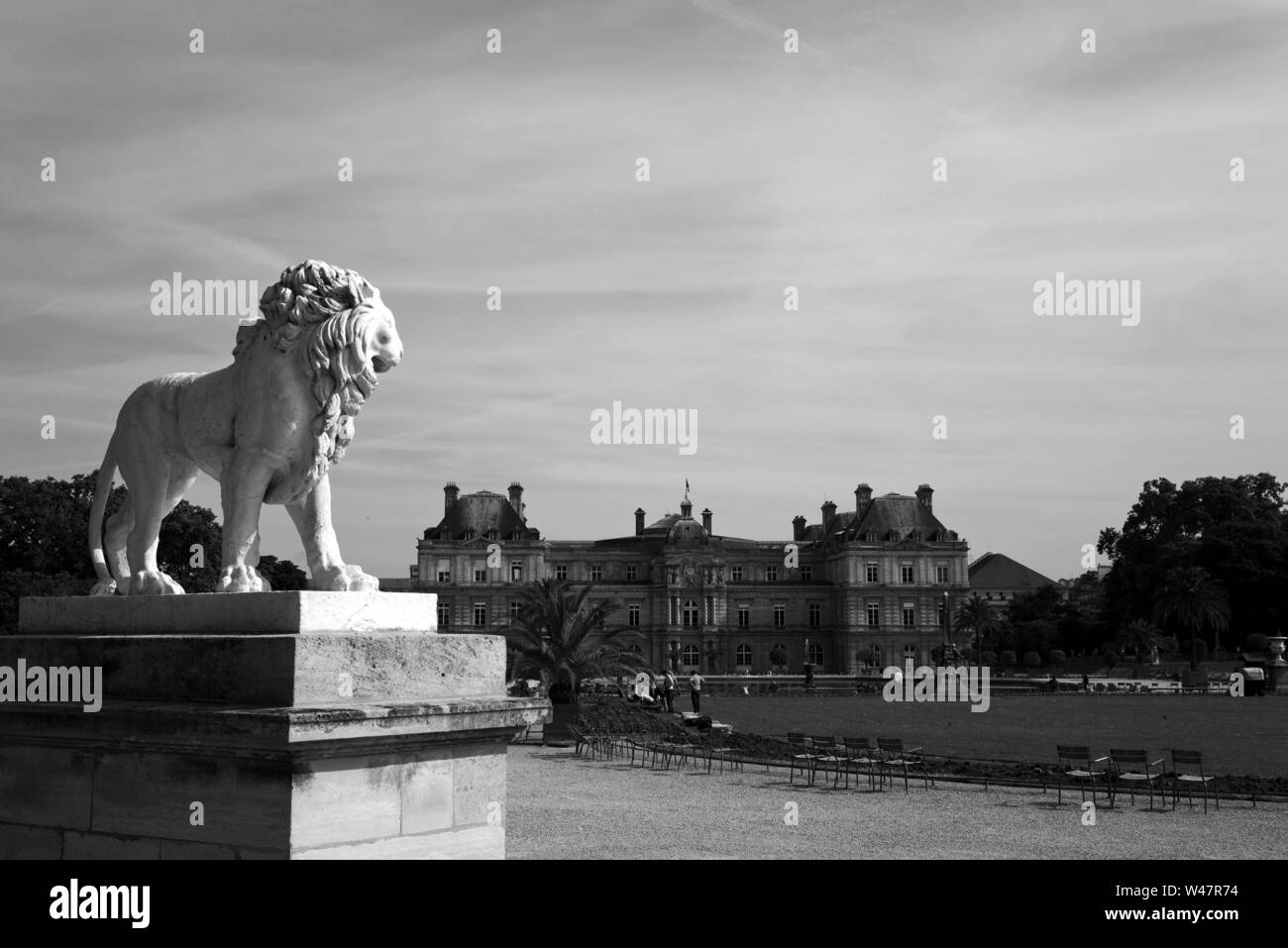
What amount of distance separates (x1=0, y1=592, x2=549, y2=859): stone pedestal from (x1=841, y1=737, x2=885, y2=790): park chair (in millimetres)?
11395

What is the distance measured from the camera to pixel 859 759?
16828mm

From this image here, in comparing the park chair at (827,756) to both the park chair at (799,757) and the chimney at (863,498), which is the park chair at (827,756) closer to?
the park chair at (799,757)

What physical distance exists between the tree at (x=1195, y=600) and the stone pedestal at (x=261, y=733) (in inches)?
2311

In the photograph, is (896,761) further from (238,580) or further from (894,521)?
(894,521)

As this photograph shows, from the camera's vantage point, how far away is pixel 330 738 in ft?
12.3

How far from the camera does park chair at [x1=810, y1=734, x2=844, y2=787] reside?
15559mm

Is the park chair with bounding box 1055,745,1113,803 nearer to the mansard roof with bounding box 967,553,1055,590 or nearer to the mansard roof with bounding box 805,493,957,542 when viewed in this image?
the mansard roof with bounding box 805,493,957,542

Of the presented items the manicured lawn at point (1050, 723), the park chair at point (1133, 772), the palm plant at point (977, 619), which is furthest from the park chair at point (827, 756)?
the palm plant at point (977, 619)

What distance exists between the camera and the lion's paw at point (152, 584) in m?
4.68

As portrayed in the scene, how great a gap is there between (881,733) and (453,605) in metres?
71.0

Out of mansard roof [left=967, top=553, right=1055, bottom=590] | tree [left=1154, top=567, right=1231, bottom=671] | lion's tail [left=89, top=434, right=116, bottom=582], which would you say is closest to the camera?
lion's tail [left=89, top=434, right=116, bottom=582]

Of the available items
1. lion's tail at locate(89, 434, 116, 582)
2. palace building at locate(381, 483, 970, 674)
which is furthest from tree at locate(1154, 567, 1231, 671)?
lion's tail at locate(89, 434, 116, 582)
